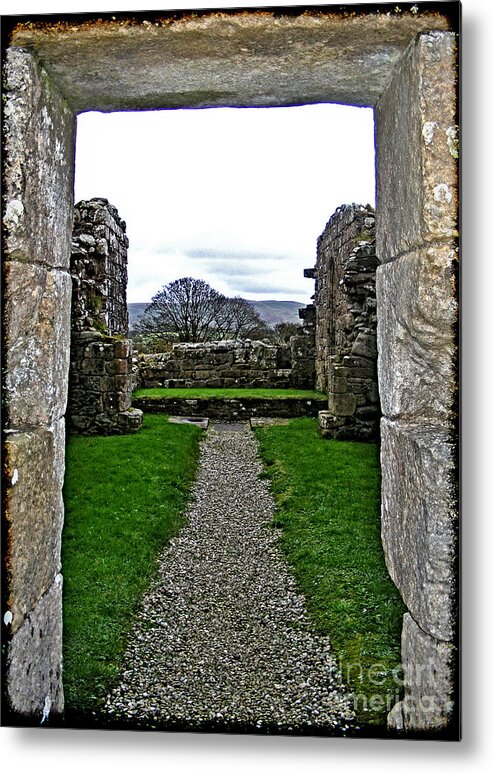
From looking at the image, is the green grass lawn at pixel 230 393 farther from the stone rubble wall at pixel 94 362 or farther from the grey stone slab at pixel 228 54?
the grey stone slab at pixel 228 54

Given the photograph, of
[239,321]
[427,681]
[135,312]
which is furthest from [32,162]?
[135,312]

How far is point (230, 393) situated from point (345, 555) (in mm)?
9416

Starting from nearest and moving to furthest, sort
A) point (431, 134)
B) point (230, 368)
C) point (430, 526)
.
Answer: point (431, 134), point (430, 526), point (230, 368)

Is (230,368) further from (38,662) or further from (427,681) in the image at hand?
(427,681)

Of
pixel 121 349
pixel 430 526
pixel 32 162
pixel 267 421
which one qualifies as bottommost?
pixel 267 421

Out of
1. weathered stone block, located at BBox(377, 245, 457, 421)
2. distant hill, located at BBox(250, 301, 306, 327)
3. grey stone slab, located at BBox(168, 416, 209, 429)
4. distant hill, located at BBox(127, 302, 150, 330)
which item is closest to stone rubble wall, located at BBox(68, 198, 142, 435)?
grey stone slab, located at BBox(168, 416, 209, 429)

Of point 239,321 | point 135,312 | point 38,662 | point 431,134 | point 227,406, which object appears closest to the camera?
point 431,134

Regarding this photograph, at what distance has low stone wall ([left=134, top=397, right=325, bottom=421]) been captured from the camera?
13.9m

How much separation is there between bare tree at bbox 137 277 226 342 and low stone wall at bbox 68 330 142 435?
14.6 m

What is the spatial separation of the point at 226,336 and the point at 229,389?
9388 mm

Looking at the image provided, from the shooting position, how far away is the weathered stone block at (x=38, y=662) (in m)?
2.65

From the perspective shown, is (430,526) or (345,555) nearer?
(430,526)

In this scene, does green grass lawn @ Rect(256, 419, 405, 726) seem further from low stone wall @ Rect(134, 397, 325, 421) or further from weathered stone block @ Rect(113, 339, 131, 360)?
low stone wall @ Rect(134, 397, 325, 421)

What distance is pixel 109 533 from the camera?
6.43m
